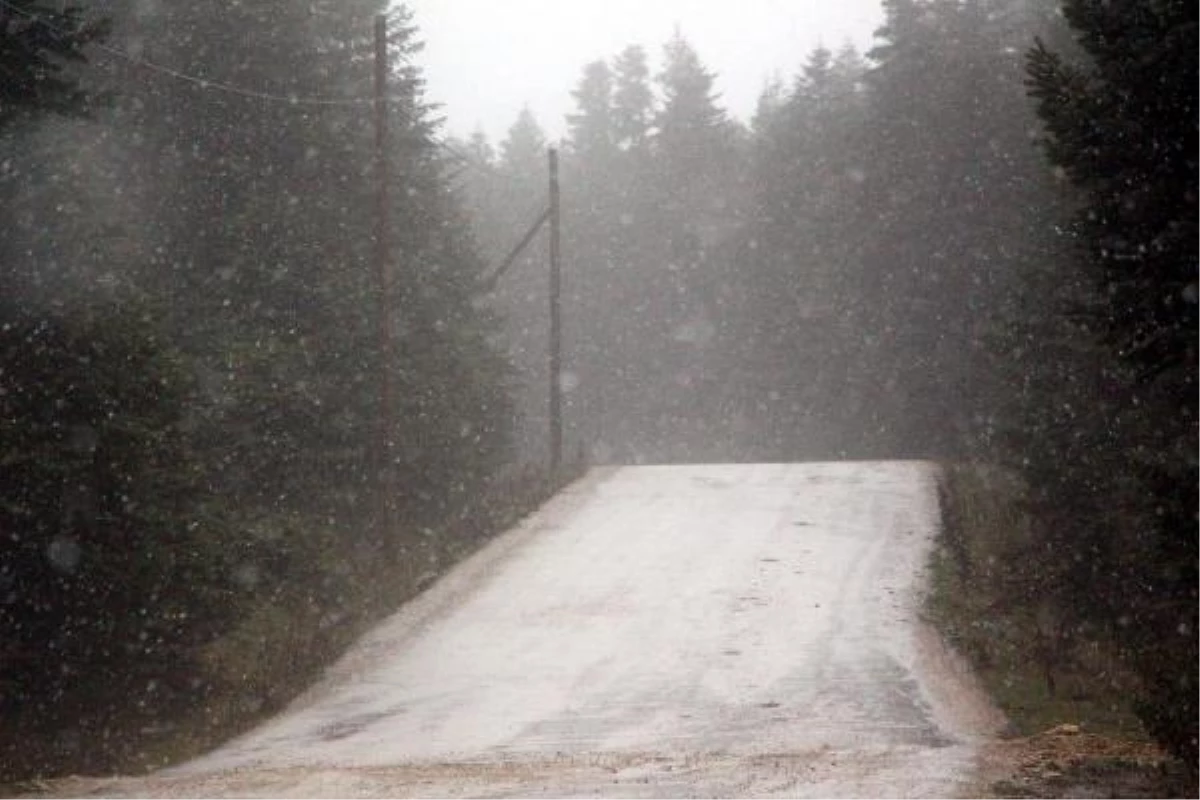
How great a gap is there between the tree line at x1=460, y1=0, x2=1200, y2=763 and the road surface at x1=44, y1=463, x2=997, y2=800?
219cm

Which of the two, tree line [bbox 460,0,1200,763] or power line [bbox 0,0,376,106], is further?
power line [bbox 0,0,376,106]

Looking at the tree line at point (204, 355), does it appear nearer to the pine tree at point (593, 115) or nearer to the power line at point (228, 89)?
the power line at point (228, 89)

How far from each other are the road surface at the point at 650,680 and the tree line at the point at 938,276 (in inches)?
86.1

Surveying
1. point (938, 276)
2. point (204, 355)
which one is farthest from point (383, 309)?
point (938, 276)

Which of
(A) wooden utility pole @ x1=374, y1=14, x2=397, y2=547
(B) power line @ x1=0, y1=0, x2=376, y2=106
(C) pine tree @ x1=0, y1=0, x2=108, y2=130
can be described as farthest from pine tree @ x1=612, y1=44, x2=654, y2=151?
(C) pine tree @ x1=0, y1=0, x2=108, y2=130

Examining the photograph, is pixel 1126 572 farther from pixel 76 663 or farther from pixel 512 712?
pixel 76 663

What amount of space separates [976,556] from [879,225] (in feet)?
101

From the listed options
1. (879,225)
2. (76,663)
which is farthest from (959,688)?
(879,225)

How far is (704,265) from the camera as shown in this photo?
66.6 meters

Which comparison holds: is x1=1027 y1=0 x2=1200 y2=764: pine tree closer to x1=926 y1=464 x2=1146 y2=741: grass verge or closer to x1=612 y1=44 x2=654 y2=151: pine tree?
x1=926 y1=464 x2=1146 y2=741: grass verge

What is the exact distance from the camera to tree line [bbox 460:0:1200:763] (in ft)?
31.0

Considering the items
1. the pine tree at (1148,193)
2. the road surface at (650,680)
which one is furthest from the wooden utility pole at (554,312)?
the pine tree at (1148,193)

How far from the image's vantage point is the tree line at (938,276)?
9461 mm

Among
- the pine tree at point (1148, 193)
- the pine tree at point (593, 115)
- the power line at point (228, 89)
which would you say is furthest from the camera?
the pine tree at point (593, 115)
